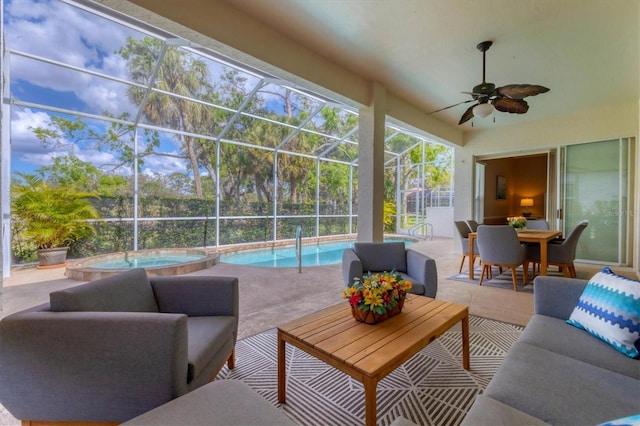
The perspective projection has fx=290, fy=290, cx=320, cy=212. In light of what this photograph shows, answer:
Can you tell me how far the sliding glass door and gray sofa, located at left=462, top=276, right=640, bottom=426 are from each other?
17.7ft

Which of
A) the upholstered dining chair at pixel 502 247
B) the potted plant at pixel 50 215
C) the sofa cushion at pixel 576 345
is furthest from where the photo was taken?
the potted plant at pixel 50 215

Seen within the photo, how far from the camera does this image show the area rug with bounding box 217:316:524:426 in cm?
160

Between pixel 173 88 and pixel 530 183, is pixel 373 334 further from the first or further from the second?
pixel 530 183

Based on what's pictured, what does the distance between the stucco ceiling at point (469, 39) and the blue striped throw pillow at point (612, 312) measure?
2.53m

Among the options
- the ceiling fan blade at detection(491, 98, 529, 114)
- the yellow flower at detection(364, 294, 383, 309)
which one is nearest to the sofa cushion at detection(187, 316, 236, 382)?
the yellow flower at detection(364, 294, 383, 309)

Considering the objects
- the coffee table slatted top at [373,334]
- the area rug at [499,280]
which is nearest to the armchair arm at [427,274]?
the coffee table slatted top at [373,334]

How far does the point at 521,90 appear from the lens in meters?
3.05

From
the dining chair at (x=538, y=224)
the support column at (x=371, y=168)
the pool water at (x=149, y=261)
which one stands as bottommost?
the pool water at (x=149, y=261)

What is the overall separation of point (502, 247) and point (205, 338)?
398cm

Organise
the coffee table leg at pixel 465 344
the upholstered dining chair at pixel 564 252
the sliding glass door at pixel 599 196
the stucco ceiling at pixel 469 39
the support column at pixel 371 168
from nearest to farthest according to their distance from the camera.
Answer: the coffee table leg at pixel 465 344
the stucco ceiling at pixel 469 39
the upholstered dining chair at pixel 564 252
the support column at pixel 371 168
the sliding glass door at pixel 599 196

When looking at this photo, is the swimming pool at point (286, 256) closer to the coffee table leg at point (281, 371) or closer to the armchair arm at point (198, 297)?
the armchair arm at point (198, 297)

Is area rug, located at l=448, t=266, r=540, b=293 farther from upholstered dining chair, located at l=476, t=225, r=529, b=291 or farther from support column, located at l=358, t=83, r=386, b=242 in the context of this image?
support column, located at l=358, t=83, r=386, b=242

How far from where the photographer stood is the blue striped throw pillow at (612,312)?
4.67ft

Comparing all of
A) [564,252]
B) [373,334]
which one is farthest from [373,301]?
[564,252]
